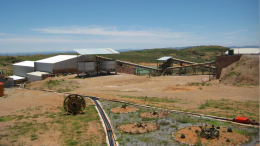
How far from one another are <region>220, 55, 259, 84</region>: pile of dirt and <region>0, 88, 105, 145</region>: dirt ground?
19.2 metres

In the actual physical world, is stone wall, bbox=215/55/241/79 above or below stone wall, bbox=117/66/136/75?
above

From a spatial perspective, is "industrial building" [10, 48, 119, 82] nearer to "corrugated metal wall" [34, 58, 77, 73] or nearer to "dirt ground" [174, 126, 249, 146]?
"corrugated metal wall" [34, 58, 77, 73]

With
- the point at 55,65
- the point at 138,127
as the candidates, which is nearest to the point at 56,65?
the point at 55,65

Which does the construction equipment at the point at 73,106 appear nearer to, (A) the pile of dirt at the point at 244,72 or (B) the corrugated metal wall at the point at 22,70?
(A) the pile of dirt at the point at 244,72

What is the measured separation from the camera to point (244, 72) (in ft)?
97.8

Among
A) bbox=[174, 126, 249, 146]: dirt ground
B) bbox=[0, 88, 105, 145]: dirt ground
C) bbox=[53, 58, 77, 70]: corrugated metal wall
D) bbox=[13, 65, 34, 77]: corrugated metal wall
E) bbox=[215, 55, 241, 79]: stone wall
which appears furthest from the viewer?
bbox=[13, 65, 34, 77]: corrugated metal wall

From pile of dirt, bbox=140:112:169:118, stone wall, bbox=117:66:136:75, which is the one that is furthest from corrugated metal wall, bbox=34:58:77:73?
pile of dirt, bbox=140:112:169:118

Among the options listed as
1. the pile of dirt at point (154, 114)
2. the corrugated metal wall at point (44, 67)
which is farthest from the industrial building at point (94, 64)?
the pile of dirt at point (154, 114)

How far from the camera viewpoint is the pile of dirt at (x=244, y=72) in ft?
93.7

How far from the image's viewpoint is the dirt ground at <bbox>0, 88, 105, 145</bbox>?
1188 centimetres

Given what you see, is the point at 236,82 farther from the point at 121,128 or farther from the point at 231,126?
the point at 121,128

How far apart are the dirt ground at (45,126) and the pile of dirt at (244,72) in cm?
1916

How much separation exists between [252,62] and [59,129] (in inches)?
1058

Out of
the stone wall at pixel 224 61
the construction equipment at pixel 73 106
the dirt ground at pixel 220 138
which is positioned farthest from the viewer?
the stone wall at pixel 224 61
